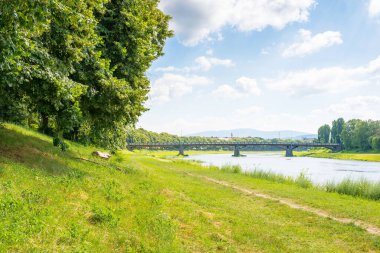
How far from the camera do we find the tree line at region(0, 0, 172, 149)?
9906mm

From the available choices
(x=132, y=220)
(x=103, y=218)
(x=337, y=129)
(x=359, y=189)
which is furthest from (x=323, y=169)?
(x=337, y=129)

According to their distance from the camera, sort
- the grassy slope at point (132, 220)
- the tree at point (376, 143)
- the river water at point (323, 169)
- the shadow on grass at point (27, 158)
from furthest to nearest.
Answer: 1. the tree at point (376, 143)
2. the river water at point (323, 169)
3. the shadow on grass at point (27, 158)
4. the grassy slope at point (132, 220)

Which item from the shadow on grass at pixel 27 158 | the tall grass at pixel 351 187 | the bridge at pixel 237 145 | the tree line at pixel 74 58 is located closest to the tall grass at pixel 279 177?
the tall grass at pixel 351 187

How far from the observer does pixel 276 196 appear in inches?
856

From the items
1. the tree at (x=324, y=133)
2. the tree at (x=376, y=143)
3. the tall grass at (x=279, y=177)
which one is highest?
the tree at (x=324, y=133)

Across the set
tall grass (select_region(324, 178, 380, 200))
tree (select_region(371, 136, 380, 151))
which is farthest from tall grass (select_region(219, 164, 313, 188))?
tree (select_region(371, 136, 380, 151))

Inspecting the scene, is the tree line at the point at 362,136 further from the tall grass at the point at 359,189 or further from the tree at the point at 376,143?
the tall grass at the point at 359,189

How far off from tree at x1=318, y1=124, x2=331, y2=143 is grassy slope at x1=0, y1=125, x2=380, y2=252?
186 meters

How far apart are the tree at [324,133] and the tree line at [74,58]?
180 metres

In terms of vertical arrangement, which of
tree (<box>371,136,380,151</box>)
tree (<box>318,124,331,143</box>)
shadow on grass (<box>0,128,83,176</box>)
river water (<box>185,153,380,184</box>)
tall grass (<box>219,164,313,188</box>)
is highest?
tree (<box>318,124,331,143</box>)

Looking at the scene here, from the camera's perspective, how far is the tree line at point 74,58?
9906mm

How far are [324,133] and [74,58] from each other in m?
196

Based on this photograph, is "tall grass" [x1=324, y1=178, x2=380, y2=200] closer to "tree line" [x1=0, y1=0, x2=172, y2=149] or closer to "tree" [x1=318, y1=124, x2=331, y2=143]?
"tree line" [x1=0, y1=0, x2=172, y2=149]

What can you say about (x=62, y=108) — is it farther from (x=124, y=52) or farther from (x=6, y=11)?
(x=6, y=11)
